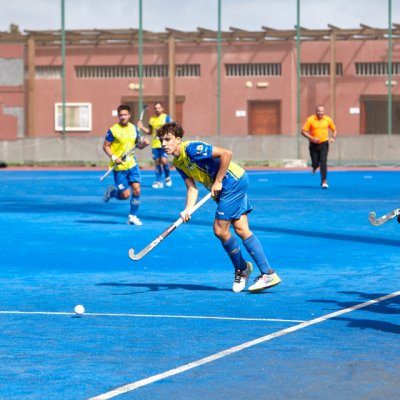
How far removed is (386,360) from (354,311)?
209 centimetres

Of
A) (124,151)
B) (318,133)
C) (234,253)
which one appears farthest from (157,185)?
(234,253)

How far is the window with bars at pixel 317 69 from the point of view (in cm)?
5131

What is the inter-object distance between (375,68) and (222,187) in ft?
134

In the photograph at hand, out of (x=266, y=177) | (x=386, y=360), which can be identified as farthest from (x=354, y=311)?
(x=266, y=177)

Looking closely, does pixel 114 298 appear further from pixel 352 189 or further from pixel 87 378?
pixel 352 189

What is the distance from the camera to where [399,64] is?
4916 cm

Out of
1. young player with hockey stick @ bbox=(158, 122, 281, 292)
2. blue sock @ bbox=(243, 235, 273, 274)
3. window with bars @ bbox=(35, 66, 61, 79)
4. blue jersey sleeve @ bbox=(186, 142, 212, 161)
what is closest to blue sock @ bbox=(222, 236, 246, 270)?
young player with hockey stick @ bbox=(158, 122, 281, 292)

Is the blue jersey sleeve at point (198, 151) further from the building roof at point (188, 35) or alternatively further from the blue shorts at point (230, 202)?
the building roof at point (188, 35)

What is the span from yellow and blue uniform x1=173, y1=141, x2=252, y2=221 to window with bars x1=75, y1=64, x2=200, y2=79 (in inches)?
1635

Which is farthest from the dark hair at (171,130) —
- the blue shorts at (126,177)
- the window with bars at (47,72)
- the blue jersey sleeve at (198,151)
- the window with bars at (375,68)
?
the window with bars at (47,72)

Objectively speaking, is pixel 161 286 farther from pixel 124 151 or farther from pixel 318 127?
pixel 318 127

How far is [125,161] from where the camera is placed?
1853 cm

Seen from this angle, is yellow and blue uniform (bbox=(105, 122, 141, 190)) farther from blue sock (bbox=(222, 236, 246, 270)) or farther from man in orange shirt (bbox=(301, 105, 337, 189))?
man in orange shirt (bbox=(301, 105, 337, 189))

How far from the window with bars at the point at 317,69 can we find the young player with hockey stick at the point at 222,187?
40.4m
